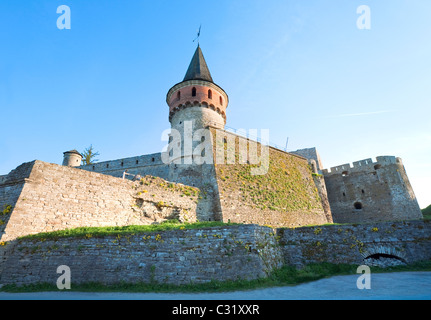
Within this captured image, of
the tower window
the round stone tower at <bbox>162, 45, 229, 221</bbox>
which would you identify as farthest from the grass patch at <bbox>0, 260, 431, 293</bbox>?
the tower window

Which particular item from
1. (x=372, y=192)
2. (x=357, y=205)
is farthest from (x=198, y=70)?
(x=357, y=205)

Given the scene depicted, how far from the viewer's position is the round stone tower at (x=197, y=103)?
20516 mm

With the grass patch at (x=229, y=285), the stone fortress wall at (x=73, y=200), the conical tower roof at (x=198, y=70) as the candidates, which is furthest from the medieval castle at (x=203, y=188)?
the grass patch at (x=229, y=285)

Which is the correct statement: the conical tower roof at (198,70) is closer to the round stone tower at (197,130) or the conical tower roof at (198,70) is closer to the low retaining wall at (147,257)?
the round stone tower at (197,130)

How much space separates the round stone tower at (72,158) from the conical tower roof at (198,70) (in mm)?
20528

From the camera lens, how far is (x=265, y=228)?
10492 millimetres

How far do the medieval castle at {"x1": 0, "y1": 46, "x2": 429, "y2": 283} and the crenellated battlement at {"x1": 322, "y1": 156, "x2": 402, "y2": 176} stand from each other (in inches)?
4.1

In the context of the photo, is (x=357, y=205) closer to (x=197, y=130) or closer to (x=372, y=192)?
(x=372, y=192)

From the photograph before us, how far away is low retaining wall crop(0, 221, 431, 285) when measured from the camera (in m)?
8.43

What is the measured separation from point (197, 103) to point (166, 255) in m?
15.2

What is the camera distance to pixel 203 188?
17.1 meters

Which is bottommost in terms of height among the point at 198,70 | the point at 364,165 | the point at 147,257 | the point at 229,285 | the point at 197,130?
the point at 229,285

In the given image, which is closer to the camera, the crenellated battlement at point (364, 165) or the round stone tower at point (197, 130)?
the round stone tower at point (197, 130)
